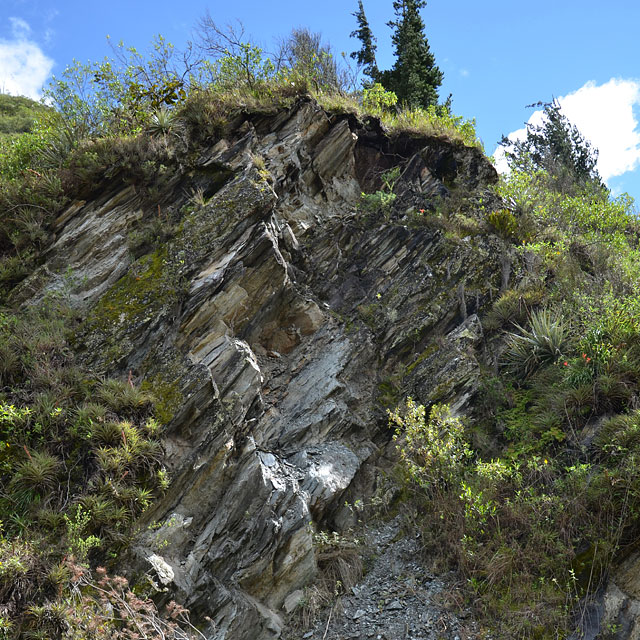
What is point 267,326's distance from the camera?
8.54 metres

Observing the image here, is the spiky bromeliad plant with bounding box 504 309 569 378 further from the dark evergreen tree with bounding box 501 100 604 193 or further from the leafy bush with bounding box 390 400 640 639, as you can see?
the dark evergreen tree with bounding box 501 100 604 193

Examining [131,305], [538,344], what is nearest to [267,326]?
[131,305]

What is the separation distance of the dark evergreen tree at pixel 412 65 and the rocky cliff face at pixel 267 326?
22.9ft

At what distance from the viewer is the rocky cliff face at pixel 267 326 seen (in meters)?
5.93

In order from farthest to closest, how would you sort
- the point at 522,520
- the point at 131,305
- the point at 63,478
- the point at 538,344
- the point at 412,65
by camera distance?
the point at 412,65 < the point at 538,344 < the point at 131,305 < the point at 522,520 < the point at 63,478

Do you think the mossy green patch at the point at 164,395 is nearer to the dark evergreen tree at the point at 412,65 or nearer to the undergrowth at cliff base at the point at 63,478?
the undergrowth at cliff base at the point at 63,478

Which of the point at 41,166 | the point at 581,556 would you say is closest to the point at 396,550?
the point at 581,556

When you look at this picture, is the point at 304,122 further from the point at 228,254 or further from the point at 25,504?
the point at 25,504

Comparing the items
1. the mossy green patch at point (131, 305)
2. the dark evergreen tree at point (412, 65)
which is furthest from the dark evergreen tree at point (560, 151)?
the mossy green patch at point (131, 305)

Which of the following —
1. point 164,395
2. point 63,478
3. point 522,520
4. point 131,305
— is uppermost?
point 522,520

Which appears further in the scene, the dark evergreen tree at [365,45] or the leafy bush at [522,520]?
the dark evergreen tree at [365,45]

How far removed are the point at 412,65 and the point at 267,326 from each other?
1458cm

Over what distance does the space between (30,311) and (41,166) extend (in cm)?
410

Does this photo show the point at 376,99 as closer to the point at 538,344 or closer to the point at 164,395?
the point at 538,344
